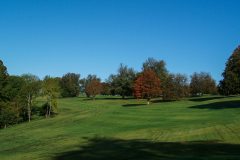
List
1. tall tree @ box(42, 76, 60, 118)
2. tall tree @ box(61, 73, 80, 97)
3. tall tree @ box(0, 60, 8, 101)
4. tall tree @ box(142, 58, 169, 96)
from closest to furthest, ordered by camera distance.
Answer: tall tree @ box(0, 60, 8, 101), tall tree @ box(42, 76, 60, 118), tall tree @ box(142, 58, 169, 96), tall tree @ box(61, 73, 80, 97)

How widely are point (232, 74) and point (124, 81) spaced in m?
55.6

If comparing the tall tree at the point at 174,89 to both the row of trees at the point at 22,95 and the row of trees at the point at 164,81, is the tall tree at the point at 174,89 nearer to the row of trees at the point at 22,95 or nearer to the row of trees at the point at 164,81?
the row of trees at the point at 164,81

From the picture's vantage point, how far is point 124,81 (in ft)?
441

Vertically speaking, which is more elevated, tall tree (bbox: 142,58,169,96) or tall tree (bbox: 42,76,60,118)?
tall tree (bbox: 142,58,169,96)

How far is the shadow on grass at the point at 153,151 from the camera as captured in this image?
81.4 feet

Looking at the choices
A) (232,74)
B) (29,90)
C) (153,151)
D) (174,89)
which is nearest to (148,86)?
(174,89)

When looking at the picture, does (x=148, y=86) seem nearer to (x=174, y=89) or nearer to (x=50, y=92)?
(x=174, y=89)

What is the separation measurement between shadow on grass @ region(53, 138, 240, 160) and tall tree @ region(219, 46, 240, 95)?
173 ft

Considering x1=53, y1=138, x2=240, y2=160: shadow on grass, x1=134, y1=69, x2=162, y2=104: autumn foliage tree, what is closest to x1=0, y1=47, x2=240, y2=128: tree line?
x1=134, y1=69, x2=162, y2=104: autumn foliage tree

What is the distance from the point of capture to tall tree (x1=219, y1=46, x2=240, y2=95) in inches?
3238

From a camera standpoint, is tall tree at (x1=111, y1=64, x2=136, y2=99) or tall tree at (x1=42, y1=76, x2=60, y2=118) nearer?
tall tree at (x1=42, y1=76, x2=60, y2=118)

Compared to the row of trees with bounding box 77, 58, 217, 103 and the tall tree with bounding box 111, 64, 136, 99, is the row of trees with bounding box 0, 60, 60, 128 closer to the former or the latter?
the row of trees with bounding box 77, 58, 217, 103

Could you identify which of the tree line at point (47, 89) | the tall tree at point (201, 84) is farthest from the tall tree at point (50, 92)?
the tall tree at point (201, 84)

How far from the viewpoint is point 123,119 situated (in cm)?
6019
